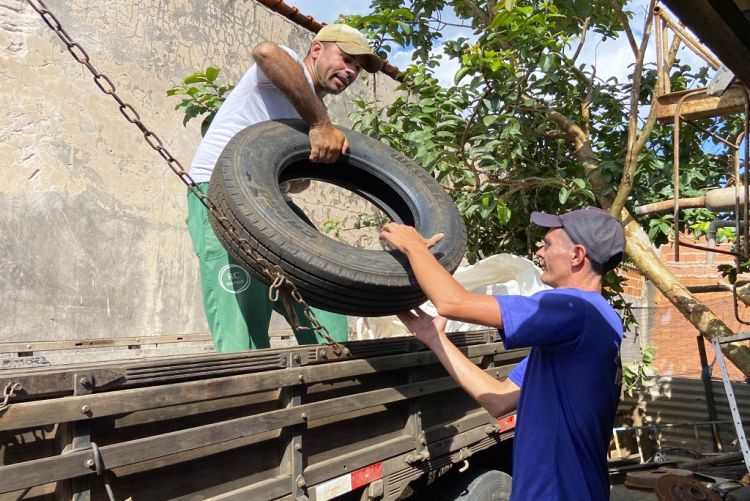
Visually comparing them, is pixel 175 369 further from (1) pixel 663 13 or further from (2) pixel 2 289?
(1) pixel 663 13

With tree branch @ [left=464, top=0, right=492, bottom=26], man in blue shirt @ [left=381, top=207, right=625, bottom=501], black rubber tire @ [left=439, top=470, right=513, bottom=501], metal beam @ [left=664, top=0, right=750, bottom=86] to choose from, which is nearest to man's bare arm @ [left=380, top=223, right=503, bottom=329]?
man in blue shirt @ [left=381, top=207, right=625, bottom=501]

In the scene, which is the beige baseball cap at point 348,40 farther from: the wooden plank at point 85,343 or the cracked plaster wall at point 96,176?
the cracked plaster wall at point 96,176

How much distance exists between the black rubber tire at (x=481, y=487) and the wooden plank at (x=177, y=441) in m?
0.70

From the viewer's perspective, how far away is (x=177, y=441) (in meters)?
1.52

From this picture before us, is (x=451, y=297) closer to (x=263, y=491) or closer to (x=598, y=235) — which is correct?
(x=598, y=235)

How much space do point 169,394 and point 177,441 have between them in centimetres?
12

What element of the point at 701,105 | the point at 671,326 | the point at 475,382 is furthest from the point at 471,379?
the point at 671,326

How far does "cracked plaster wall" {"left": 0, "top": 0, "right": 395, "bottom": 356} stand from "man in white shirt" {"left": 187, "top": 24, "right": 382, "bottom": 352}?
2.48m

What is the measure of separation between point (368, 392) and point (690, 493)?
2271mm

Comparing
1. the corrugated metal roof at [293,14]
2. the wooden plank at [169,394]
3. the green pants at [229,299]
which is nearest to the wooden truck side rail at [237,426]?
the wooden plank at [169,394]

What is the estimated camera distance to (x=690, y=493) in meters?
3.38

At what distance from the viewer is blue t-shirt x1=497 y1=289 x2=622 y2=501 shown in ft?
5.61

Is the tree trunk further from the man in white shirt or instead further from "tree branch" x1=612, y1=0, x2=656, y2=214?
the man in white shirt

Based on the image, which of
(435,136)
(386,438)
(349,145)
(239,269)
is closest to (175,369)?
(386,438)
